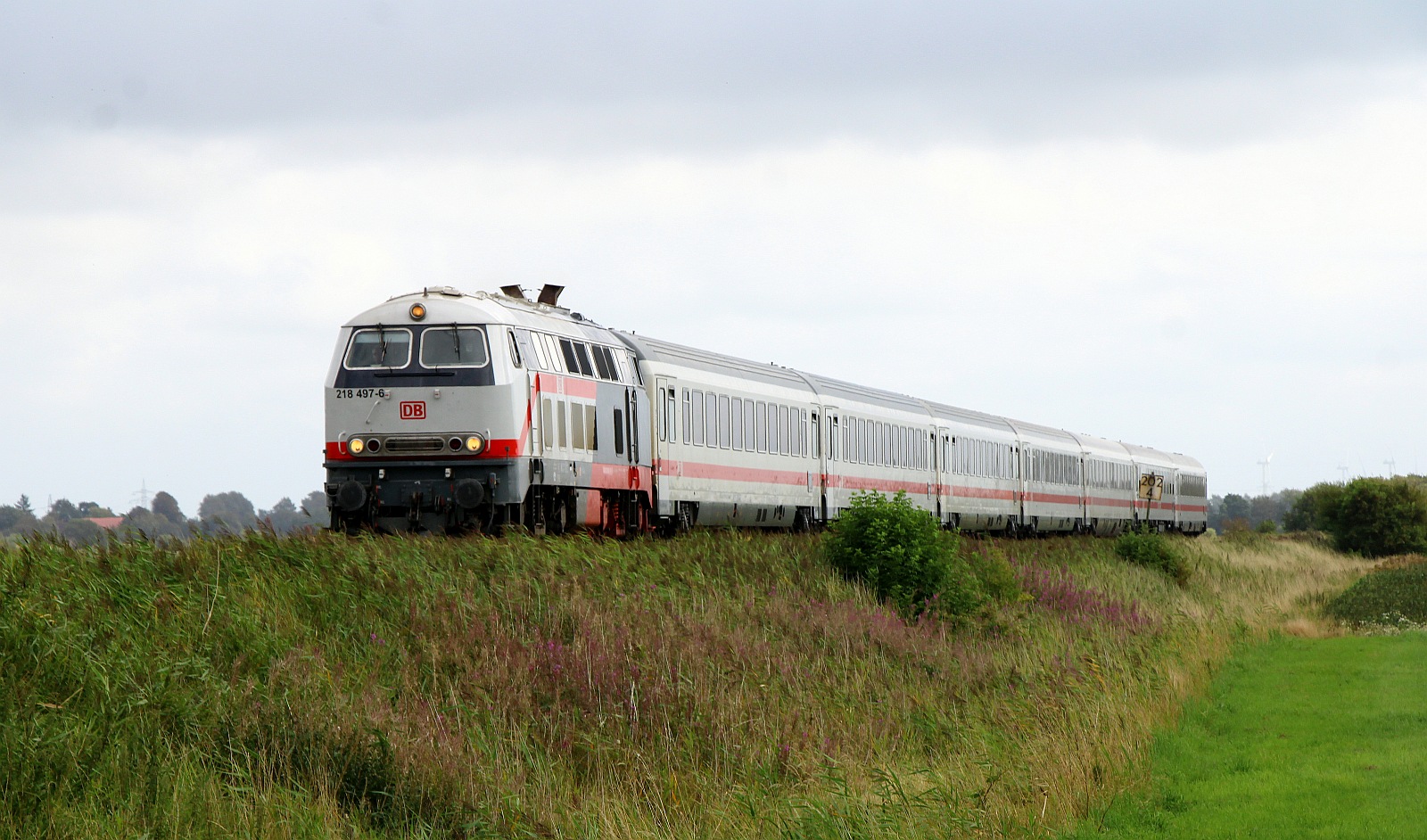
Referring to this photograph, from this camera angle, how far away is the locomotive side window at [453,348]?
1994 cm

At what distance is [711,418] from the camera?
→ 2872 centimetres

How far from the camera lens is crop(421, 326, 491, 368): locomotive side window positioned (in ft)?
A: 65.4

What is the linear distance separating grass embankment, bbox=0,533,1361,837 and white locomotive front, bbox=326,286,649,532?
1.42 meters

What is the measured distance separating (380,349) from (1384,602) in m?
23.4

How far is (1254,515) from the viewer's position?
191 m

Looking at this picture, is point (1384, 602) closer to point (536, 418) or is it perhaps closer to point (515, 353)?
point (536, 418)

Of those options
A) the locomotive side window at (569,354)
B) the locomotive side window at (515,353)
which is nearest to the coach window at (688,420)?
the locomotive side window at (569,354)

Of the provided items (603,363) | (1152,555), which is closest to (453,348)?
(603,363)

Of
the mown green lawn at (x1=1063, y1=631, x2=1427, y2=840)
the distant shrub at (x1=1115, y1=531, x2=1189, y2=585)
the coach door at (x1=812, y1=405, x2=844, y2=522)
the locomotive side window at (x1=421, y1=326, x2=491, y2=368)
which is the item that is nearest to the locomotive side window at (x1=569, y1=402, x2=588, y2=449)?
the locomotive side window at (x1=421, y1=326, x2=491, y2=368)

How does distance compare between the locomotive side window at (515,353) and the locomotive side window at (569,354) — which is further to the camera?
the locomotive side window at (569,354)

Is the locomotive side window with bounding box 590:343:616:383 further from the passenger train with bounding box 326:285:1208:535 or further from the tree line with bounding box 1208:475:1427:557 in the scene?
the tree line with bounding box 1208:475:1427:557

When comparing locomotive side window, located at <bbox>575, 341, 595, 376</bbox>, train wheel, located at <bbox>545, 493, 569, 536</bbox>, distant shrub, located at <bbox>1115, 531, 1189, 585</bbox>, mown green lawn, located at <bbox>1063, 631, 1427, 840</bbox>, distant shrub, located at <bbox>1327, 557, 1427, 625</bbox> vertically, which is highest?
locomotive side window, located at <bbox>575, 341, 595, 376</bbox>

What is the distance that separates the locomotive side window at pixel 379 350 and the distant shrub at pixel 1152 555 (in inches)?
1003

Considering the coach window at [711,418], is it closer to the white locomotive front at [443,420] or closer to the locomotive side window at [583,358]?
the locomotive side window at [583,358]
